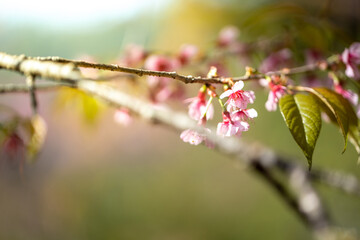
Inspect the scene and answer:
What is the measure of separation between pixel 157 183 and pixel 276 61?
82.2 inches

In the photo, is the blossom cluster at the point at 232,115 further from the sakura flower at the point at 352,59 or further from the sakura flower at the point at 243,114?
the sakura flower at the point at 352,59

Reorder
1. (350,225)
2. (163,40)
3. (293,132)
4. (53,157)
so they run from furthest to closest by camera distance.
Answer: (163,40)
(53,157)
(350,225)
(293,132)

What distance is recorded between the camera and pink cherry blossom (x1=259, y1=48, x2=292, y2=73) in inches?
26.0

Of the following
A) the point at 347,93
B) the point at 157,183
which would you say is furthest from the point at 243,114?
the point at 157,183

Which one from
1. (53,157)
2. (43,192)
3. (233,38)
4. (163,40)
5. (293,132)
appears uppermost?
(163,40)

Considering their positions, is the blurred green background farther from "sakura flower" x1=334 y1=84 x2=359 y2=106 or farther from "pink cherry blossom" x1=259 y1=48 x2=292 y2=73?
"sakura flower" x1=334 y1=84 x2=359 y2=106

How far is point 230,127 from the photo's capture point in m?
0.36

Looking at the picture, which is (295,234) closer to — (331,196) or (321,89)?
(331,196)

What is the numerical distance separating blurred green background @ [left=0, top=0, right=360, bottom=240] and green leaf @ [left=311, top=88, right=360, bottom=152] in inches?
55.5

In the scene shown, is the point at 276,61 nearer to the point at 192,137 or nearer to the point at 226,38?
the point at 226,38


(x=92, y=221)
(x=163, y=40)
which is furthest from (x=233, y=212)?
(x=163, y=40)

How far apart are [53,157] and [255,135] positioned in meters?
1.62

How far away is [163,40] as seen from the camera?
3.29 meters

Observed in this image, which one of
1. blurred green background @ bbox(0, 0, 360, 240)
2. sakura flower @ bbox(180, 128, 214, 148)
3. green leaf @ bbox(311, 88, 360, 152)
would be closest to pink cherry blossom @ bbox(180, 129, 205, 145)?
sakura flower @ bbox(180, 128, 214, 148)
